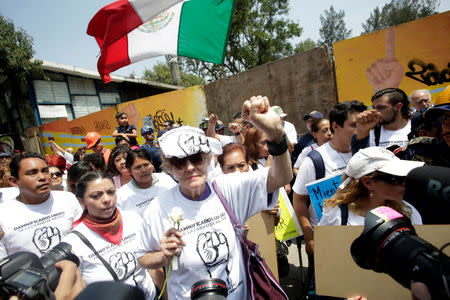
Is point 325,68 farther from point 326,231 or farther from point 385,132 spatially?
point 326,231

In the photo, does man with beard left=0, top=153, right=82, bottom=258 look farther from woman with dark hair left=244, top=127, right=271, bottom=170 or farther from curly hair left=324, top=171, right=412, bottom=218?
curly hair left=324, top=171, right=412, bottom=218

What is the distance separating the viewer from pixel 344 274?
131 cm

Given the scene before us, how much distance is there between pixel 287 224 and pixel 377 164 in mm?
1354

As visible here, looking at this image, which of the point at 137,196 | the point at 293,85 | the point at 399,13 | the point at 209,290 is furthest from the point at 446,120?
the point at 399,13

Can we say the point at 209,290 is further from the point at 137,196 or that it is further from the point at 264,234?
the point at 137,196

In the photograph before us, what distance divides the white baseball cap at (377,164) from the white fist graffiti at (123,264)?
1.76 metres

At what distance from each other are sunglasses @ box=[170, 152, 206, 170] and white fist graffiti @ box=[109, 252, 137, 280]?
3.31ft

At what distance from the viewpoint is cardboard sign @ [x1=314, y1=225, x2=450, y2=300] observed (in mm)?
1220

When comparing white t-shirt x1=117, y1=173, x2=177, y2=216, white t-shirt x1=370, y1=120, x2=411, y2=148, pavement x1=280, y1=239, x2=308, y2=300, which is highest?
white t-shirt x1=370, y1=120, x2=411, y2=148

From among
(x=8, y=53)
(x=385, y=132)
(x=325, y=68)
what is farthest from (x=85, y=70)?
(x=385, y=132)

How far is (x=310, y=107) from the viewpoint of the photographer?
18.7ft

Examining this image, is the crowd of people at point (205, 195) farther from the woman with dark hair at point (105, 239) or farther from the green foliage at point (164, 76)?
the green foliage at point (164, 76)

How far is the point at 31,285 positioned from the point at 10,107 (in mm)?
15776

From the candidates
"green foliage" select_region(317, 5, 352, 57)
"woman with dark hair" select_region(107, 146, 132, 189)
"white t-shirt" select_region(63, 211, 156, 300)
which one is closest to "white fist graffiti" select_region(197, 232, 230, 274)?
"white t-shirt" select_region(63, 211, 156, 300)
